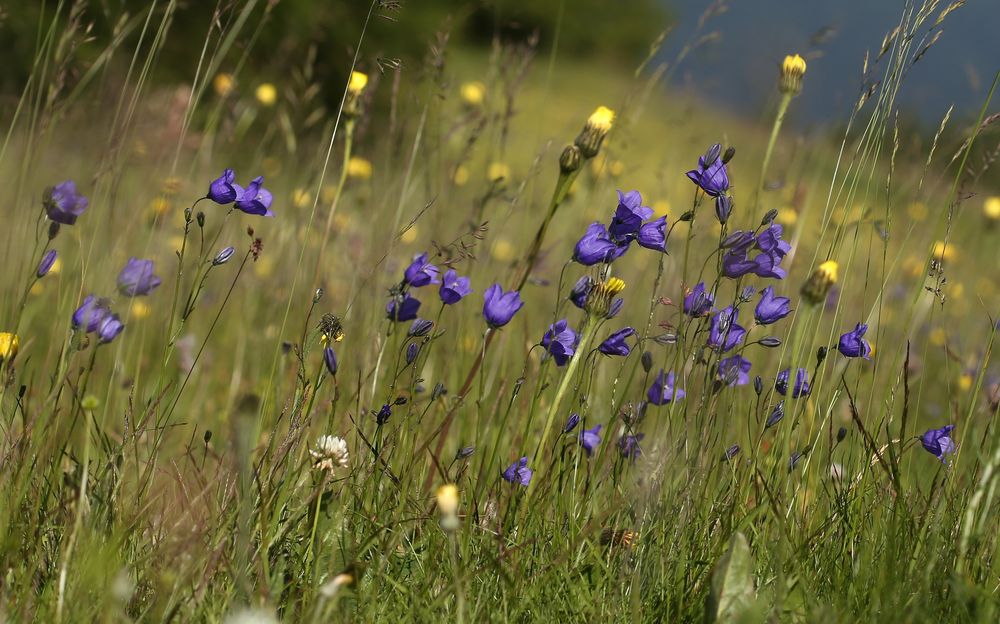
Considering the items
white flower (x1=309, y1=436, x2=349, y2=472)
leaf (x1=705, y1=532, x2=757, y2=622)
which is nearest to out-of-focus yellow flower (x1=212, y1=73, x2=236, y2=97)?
white flower (x1=309, y1=436, x2=349, y2=472)

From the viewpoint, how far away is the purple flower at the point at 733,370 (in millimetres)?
1540

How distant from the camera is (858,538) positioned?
149 cm

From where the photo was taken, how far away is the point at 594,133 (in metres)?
1.65

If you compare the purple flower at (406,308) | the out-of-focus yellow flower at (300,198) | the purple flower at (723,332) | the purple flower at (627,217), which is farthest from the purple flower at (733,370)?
the out-of-focus yellow flower at (300,198)

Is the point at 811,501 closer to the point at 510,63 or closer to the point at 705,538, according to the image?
the point at 705,538

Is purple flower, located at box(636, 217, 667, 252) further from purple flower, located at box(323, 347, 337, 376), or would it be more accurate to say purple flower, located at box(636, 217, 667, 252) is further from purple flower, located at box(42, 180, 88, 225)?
purple flower, located at box(42, 180, 88, 225)

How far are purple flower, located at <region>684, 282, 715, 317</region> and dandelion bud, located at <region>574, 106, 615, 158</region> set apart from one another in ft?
0.97

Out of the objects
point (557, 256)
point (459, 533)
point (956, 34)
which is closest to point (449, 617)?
point (459, 533)

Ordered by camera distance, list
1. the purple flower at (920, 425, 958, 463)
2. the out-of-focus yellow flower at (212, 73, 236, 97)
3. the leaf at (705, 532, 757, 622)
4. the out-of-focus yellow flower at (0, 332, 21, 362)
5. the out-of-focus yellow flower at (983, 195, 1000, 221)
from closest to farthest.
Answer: the leaf at (705, 532, 757, 622), the out-of-focus yellow flower at (0, 332, 21, 362), the purple flower at (920, 425, 958, 463), the out-of-focus yellow flower at (212, 73, 236, 97), the out-of-focus yellow flower at (983, 195, 1000, 221)

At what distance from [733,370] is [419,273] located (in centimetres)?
54

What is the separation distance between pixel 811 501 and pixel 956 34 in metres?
1.77

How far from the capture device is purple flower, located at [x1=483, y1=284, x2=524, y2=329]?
1530mm

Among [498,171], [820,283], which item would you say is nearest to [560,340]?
[820,283]

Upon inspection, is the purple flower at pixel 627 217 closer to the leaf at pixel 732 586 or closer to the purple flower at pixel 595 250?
the purple flower at pixel 595 250
